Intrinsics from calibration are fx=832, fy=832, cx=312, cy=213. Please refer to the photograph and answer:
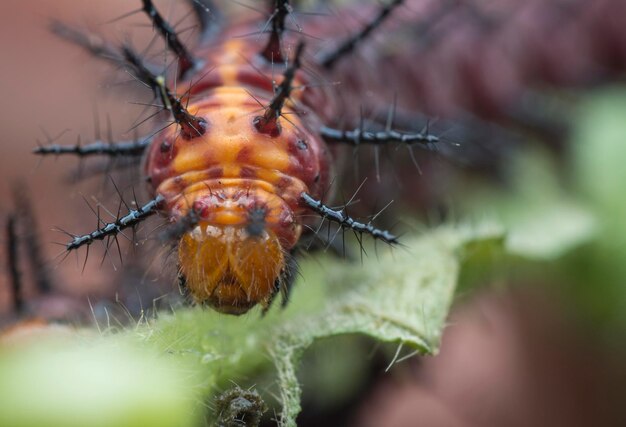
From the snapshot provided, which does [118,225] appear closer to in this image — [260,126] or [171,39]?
[260,126]

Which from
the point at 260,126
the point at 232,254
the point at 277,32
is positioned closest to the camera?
the point at 232,254

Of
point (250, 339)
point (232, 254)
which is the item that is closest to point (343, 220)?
point (232, 254)

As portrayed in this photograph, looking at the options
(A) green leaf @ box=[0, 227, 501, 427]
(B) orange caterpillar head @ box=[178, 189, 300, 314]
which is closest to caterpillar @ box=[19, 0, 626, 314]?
(B) orange caterpillar head @ box=[178, 189, 300, 314]

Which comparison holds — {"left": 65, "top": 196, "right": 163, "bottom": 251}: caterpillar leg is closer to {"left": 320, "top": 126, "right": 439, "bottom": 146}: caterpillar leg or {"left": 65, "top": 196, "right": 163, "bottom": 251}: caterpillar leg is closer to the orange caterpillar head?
the orange caterpillar head

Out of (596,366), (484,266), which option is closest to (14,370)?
→ (484,266)

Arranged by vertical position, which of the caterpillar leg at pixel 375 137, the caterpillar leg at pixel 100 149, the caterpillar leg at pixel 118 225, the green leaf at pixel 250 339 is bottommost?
the green leaf at pixel 250 339

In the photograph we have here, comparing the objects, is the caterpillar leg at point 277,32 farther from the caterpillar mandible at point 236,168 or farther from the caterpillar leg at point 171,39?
the caterpillar leg at point 171,39

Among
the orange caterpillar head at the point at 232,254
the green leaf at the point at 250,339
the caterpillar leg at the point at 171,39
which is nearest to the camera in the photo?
the green leaf at the point at 250,339

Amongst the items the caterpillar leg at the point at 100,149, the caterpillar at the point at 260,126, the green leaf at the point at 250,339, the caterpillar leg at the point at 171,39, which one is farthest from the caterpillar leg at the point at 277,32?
the green leaf at the point at 250,339
